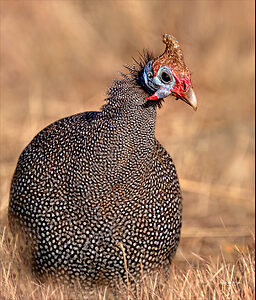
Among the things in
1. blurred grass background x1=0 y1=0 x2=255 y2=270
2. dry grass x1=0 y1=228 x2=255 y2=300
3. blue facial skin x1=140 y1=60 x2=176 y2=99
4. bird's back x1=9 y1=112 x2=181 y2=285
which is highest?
blurred grass background x1=0 y1=0 x2=255 y2=270

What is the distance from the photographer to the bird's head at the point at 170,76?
→ 3033mm

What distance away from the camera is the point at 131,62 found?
7.43m

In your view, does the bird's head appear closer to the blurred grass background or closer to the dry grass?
the dry grass

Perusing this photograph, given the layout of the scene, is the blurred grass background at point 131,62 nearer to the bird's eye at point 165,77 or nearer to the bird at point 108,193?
the bird at point 108,193

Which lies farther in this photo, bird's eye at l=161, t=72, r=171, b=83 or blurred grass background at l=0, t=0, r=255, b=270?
blurred grass background at l=0, t=0, r=255, b=270

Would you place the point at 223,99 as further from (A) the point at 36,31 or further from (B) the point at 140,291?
(B) the point at 140,291

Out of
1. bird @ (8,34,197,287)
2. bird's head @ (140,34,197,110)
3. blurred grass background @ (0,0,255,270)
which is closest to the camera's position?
bird's head @ (140,34,197,110)

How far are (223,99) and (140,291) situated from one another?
14.8ft

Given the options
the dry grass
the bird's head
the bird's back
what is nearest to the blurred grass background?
the dry grass

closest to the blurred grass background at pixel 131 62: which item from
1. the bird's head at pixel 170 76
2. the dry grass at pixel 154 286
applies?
the dry grass at pixel 154 286

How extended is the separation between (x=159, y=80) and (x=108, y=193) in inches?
26.5

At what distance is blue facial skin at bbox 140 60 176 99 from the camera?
3039 millimetres

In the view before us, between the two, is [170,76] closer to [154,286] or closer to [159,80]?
[159,80]

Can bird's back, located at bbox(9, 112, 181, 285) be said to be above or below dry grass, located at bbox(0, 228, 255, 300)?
above
